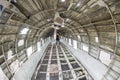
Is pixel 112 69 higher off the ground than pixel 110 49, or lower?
lower

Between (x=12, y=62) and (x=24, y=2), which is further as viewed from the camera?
(x=12, y=62)

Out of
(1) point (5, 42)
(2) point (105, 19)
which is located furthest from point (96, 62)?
(1) point (5, 42)

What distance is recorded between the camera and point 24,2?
534 cm

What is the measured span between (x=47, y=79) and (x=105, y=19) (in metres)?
5.44

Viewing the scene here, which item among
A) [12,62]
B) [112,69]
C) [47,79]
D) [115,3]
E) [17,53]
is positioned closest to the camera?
[115,3]

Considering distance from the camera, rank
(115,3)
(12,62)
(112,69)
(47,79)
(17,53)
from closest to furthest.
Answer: (115,3)
(112,69)
(12,62)
(17,53)
(47,79)

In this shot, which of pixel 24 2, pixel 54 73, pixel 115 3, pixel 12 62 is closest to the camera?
pixel 115 3

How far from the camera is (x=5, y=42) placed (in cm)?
639

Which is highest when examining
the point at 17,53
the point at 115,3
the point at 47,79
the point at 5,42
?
the point at 115,3

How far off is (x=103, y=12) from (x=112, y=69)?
2.83 meters

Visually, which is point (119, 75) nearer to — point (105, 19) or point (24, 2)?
→ point (105, 19)

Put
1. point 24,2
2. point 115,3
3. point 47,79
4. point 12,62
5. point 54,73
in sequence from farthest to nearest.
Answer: point 54,73
point 47,79
point 12,62
point 24,2
point 115,3

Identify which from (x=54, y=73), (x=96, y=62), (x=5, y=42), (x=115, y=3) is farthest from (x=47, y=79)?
(x=115, y=3)

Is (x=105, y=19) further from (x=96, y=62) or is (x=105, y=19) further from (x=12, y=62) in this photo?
(x=12, y=62)
